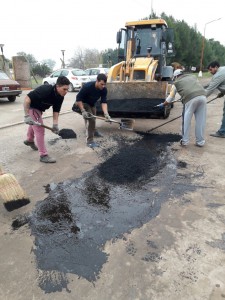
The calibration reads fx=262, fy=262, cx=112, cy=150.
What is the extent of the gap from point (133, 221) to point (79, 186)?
1239 mm

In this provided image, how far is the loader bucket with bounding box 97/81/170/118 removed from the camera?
23.5ft

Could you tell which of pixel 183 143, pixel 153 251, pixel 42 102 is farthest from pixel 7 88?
pixel 153 251

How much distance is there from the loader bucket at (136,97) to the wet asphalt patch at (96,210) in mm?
2385

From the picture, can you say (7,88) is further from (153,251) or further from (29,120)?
(153,251)

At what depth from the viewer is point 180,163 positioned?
4891 mm

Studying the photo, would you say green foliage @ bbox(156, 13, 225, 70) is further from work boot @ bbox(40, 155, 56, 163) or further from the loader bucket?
work boot @ bbox(40, 155, 56, 163)

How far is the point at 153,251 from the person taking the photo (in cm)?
258

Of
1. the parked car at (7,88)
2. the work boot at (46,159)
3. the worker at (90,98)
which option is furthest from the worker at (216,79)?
the parked car at (7,88)

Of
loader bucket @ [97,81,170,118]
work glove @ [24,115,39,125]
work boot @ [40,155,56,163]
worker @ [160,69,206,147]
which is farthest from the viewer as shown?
loader bucket @ [97,81,170,118]

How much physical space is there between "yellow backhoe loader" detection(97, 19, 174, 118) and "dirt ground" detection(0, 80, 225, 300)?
312 cm

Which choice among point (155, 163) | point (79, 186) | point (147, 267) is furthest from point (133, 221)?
point (155, 163)

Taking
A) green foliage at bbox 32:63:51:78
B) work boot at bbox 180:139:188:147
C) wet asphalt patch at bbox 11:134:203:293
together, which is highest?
green foliage at bbox 32:63:51:78

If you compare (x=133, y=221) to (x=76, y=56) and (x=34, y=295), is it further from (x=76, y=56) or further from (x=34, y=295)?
(x=76, y=56)

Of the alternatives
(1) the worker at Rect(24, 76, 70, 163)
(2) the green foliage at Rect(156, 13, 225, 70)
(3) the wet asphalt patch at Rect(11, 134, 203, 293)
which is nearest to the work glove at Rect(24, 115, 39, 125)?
(1) the worker at Rect(24, 76, 70, 163)
